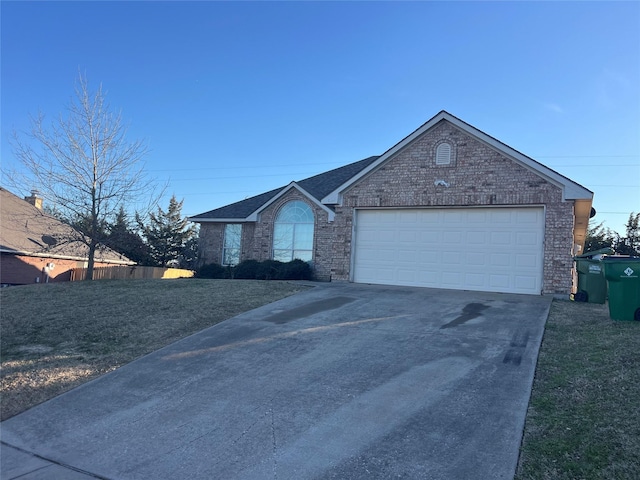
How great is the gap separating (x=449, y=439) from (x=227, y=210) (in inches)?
738

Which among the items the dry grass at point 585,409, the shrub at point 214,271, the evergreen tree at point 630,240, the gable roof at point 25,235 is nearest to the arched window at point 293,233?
the shrub at point 214,271

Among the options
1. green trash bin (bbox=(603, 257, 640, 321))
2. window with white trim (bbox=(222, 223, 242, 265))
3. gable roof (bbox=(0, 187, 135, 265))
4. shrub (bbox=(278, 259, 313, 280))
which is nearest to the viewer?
green trash bin (bbox=(603, 257, 640, 321))

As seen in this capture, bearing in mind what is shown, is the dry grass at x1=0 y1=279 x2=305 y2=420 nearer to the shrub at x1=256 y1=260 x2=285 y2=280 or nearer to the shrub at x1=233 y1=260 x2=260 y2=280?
the shrub at x1=256 y1=260 x2=285 y2=280

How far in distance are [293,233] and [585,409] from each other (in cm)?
1536

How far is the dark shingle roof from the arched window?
39.9 inches

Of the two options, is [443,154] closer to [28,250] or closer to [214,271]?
[214,271]

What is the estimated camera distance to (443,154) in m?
14.6

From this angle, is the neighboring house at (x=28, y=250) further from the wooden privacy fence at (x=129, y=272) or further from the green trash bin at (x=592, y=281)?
the green trash bin at (x=592, y=281)

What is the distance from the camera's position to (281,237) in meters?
20.0

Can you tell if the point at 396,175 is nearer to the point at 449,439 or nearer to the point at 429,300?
the point at 429,300

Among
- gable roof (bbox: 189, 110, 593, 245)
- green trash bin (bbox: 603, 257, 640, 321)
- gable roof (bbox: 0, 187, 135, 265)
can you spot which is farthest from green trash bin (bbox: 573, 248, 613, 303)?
gable roof (bbox: 0, 187, 135, 265)

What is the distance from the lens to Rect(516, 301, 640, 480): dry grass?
13.3 feet

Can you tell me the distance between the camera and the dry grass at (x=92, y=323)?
7516 mm

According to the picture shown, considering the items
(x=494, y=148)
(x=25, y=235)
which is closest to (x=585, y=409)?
(x=494, y=148)
